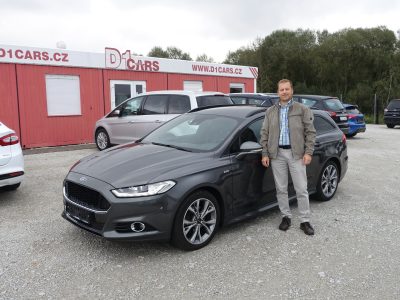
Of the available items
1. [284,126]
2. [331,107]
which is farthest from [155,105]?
[331,107]

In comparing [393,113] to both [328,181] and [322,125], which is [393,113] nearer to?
[322,125]

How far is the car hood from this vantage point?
4.14m

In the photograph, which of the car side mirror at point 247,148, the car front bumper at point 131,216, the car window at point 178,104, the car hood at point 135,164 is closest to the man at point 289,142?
the car side mirror at point 247,148

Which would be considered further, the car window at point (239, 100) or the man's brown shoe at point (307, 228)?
the car window at point (239, 100)

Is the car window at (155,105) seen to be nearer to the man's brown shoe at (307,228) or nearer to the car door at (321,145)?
the car door at (321,145)

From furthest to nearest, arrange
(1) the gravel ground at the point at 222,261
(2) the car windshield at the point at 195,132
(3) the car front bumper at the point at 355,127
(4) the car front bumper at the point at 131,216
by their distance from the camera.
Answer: (3) the car front bumper at the point at 355,127, (2) the car windshield at the point at 195,132, (4) the car front bumper at the point at 131,216, (1) the gravel ground at the point at 222,261

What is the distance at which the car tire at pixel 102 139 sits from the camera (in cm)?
1185

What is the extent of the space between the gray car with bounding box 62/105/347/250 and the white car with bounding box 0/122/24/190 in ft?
5.58

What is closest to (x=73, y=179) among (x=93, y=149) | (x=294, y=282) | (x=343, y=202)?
(x=294, y=282)

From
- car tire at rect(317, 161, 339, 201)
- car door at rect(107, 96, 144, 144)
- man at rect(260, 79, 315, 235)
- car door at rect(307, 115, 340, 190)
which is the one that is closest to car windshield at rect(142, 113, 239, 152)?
man at rect(260, 79, 315, 235)

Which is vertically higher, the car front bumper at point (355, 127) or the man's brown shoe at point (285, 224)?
the car front bumper at point (355, 127)

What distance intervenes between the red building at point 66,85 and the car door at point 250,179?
9.41 metres

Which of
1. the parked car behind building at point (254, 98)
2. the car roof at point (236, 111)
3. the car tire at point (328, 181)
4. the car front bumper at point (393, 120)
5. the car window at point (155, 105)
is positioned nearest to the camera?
the car roof at point (236, 111)

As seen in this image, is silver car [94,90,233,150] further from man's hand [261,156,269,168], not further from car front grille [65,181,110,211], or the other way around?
car front grille [65,181,110,211]
